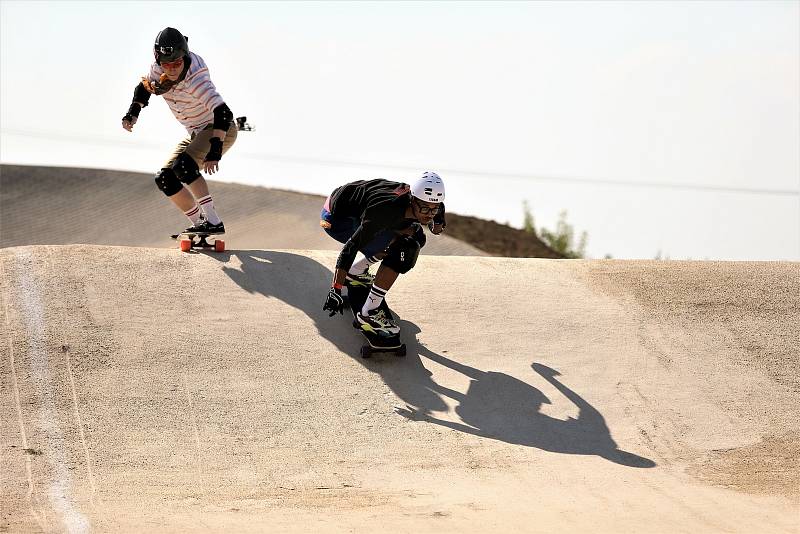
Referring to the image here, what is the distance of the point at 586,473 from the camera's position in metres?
7.25

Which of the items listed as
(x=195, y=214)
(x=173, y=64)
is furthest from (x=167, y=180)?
(x=173, y=64)

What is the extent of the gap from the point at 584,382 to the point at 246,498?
11.1ft

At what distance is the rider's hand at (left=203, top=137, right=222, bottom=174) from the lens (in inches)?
383

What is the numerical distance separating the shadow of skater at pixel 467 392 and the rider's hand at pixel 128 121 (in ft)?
5.47

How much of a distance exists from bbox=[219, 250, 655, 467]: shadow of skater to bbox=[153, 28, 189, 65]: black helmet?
2051 millimetres

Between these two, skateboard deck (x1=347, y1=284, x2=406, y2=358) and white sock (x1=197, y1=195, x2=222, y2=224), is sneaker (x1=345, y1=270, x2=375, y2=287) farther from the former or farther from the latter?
white sock (x1=197, y1=195, x2=222, y2=224)

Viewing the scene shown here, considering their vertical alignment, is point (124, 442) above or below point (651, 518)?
below

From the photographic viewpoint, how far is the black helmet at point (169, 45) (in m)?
9.50

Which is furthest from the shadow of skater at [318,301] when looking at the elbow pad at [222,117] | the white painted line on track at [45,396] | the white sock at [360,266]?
the white painted line on track at [45,396]

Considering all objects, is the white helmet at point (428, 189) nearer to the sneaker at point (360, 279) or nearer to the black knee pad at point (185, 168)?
the sneaker at point (360, 279)

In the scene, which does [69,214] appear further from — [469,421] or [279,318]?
[469,421]

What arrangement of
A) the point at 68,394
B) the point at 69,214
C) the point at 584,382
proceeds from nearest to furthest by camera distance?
the point at 68,394
the point at 584,382
the point at 69,214

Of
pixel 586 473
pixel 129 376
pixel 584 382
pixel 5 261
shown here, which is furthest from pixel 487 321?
pixel 5 261

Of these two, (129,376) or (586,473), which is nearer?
(586,473)
